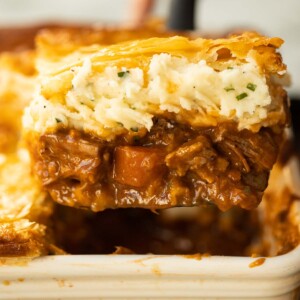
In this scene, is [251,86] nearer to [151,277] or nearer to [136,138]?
[136,138]

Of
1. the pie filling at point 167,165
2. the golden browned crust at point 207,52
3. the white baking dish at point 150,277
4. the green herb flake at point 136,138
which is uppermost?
the golden browned crust at point 207,52

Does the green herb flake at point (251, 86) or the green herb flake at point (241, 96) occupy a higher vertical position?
the green herb flake at point (251, 86)

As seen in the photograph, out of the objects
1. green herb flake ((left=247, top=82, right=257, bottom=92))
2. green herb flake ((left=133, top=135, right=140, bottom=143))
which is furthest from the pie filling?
green herb flake ((left=247, top=82, right=257, bottom=92))

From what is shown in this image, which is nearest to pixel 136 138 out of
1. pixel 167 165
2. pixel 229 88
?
pixel 167 165

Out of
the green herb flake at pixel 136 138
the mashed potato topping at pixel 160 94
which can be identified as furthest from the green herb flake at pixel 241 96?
the green herb flake at pixel 136 138

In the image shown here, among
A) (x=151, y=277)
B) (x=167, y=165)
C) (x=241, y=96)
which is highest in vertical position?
(x=241, y=96)

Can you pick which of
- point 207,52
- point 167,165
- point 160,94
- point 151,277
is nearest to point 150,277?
point 151,277

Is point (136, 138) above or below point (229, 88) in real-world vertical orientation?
below

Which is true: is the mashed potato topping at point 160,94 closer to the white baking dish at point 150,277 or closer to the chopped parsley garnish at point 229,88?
the chopped parsley garnish at point 229,88
